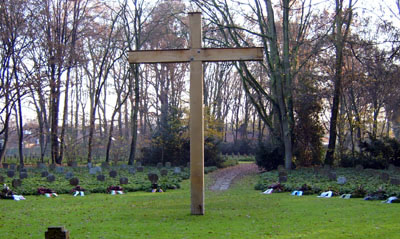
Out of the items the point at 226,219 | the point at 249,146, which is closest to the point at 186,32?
the point at 249,146

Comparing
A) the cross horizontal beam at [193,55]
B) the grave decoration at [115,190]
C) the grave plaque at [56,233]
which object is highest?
the cross horizontal beam at [193,55]

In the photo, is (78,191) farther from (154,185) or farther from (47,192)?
(154,185)

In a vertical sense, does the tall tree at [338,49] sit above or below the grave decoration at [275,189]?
above

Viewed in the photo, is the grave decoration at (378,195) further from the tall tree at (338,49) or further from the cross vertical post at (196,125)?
the tall tree at (338,49)

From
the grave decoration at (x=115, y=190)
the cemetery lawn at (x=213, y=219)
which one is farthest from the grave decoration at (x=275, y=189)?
the grave decoration at (x=115, y=190)

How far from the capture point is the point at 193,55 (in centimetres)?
1022

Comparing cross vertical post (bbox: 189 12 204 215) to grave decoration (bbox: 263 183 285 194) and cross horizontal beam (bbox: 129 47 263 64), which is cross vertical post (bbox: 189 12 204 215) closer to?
cross horizontal beam (bbox: 129 47 263 64)

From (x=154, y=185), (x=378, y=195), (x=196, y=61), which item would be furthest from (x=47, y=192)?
(x=378, y=195)

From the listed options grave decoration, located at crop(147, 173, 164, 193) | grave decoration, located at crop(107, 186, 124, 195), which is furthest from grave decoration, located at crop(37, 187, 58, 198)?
grave decoration, located at crop(147, 173, 164, 193)

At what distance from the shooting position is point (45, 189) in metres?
17.8

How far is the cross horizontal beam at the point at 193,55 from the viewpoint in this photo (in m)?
10.1

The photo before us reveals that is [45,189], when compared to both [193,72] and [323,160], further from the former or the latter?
[323,160]

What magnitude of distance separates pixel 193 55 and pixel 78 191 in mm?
9964

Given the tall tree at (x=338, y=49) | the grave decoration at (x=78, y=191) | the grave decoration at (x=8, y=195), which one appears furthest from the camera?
the tall tree at (x=338, y=49)
